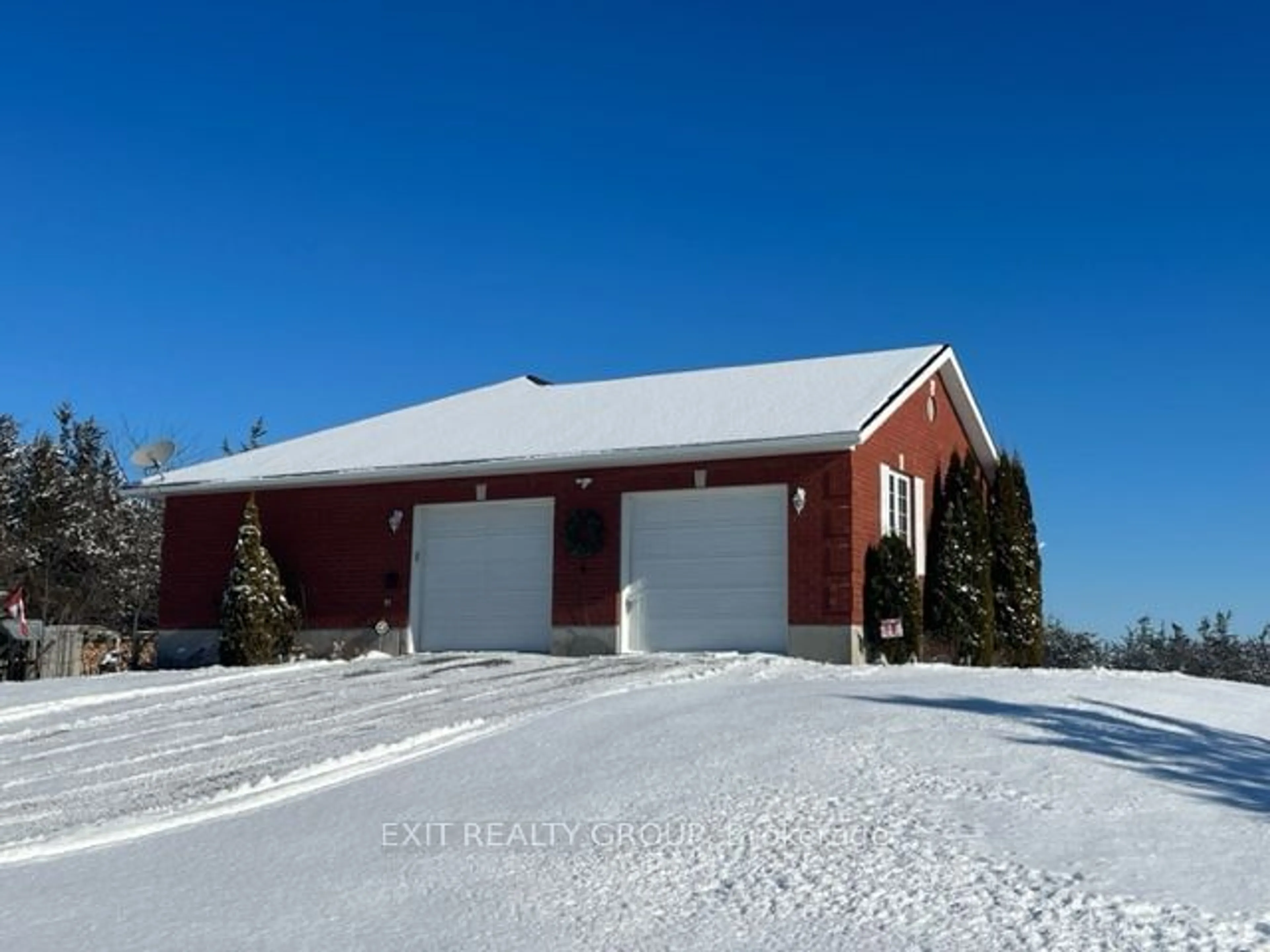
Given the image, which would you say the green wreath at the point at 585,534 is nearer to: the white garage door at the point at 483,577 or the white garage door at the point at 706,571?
the white garage door at the point at 706,571

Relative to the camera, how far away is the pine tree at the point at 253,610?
704 inches

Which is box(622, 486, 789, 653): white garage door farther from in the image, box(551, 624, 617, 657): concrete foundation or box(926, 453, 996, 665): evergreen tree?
box(926, 453, 996, 665): evergreen tree

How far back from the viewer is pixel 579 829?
6.18 metres

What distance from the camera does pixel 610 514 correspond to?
659 inches

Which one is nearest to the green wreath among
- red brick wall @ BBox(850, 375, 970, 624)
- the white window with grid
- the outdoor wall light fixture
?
the outdoor wall light fixture

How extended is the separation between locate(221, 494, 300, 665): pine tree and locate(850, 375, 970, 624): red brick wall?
829 cm

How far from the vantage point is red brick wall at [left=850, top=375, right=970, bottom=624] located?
15.5 metres

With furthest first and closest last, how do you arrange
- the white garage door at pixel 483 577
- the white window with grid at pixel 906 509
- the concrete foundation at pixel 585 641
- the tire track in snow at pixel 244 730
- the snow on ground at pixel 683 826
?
the white garage door at pixel 483 577 < the white window with grid at pixel 906 509 < the concrete foundation at pixel 585 641 < the tire track in snow at pixel 244 730 < the snow on ground at pixel 683 826

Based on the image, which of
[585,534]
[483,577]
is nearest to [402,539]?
[483,577]

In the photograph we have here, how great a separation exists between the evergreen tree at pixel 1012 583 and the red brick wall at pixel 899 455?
107cm

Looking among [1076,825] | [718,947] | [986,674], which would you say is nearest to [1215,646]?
[986,674]

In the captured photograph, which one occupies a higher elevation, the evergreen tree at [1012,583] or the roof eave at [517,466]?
the roof eave at [517,466]

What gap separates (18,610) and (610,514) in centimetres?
1081

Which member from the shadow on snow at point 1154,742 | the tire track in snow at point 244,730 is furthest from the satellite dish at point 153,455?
the shadow on snow at point 1154,742
